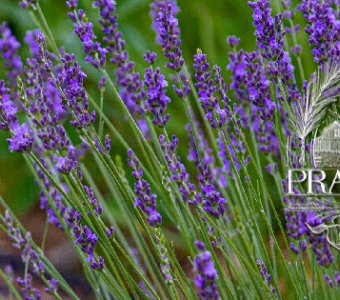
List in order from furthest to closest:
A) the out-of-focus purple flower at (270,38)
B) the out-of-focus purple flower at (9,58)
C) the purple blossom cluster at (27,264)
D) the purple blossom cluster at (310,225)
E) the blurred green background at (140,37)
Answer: the blurred green background at (140,37) → the out-of-focus purple flower at (9,58) → the purple blossom cluster at (27,264) → the out-of-focus purple flower at (270,38) → the purple blossom cluster at (310,225)

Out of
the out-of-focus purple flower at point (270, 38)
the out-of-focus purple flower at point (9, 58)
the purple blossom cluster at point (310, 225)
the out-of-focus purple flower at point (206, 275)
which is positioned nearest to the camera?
the out-of-focus purple flower at point (206, 275)

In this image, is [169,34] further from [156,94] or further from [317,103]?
[317,103]

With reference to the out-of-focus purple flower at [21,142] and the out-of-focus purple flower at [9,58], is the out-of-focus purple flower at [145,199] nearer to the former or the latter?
the out-of-focus purple flower at [21,142]

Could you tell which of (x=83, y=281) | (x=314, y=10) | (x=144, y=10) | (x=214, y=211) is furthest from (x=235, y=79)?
(x=144, y=10)

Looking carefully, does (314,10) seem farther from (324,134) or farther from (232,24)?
(232,24)

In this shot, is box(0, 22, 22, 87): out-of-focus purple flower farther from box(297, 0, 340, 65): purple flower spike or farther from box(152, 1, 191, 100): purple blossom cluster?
box(297, 0, 340, 65): purple flower spike

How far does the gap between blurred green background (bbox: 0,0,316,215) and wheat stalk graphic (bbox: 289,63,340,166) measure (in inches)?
50.5

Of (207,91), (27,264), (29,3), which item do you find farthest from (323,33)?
(27,264)

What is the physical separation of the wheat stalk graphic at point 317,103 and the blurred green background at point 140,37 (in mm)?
1284

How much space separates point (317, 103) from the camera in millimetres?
1014

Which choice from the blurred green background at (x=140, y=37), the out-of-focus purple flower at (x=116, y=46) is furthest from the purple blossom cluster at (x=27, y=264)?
the blurred green background at (x=140, y=37)

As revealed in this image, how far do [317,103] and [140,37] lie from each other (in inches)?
56.5

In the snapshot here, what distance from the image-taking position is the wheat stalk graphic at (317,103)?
1.00 metres

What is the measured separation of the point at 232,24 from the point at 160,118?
1.66 meters
